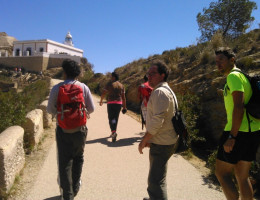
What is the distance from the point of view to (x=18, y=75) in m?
45.3

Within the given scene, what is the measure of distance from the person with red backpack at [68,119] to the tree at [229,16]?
55.9 ft

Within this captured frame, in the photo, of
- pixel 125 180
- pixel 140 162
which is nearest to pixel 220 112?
pixel 140 162

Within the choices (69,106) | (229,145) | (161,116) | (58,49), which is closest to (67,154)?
(69,106)

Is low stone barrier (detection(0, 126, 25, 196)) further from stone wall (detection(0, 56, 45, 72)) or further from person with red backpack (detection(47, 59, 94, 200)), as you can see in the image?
stone wall (detection(0, 56, 45, 72))

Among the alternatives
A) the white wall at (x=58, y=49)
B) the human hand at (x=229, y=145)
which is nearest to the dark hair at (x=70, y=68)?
the human hand at (x=229, y=145)

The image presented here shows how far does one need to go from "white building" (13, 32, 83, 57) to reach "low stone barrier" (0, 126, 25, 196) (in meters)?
48.6

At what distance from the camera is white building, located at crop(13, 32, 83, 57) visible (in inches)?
2087

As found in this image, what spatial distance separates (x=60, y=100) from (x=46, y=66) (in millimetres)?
49178

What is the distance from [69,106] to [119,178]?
1.81m

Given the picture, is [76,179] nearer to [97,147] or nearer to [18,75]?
[97,147]

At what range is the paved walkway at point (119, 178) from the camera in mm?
3627

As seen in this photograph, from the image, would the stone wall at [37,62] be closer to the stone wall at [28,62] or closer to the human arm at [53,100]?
the stone wall at [28,62]

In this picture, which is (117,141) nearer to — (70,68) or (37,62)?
(70,68)

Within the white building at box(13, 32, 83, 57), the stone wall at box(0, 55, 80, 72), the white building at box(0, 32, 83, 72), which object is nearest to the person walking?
the white building at box(0, 32, 83, 72)
